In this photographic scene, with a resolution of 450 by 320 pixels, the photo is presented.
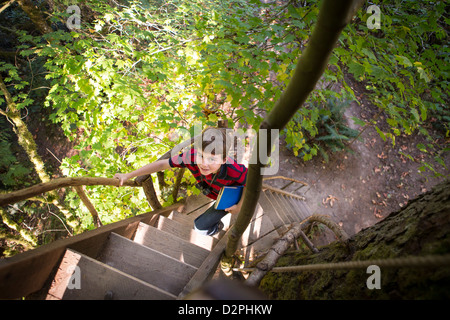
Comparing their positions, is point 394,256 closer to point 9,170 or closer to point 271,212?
point 271,212

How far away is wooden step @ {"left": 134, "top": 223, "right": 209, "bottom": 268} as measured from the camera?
2.78 metres

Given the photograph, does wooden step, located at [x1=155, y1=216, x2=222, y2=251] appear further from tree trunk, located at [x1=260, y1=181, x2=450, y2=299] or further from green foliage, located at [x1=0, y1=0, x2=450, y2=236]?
tree trunk, located at [x1=260, y1=181, x2=450, y2=299]

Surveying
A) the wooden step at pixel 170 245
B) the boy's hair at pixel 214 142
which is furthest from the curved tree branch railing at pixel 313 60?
the wooden step at pixel 170 245

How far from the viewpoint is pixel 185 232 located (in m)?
3.54

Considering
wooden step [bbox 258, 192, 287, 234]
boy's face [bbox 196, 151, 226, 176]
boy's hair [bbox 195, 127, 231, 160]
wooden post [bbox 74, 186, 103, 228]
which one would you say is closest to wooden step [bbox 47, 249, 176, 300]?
wooden post [bbox 74, 186, 103, 228]

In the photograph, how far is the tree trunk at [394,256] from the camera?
82 centimetres

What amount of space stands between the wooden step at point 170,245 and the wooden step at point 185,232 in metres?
0.52

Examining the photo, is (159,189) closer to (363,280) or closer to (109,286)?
(109,286)

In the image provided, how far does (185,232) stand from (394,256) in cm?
296

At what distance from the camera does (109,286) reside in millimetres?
1729

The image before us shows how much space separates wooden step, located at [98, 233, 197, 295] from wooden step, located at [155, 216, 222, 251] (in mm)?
1067

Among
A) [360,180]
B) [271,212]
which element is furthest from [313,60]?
[360,180]
